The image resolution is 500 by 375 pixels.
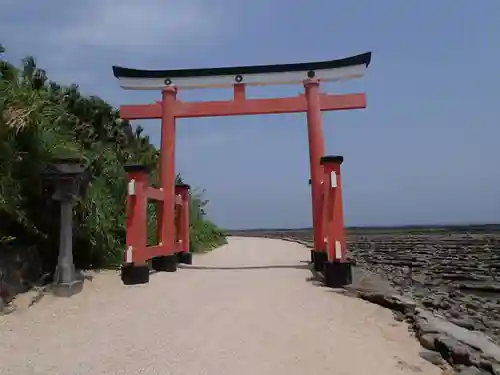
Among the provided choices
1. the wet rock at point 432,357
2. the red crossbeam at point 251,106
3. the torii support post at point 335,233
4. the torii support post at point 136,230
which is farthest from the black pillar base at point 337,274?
the red crossbeam at point 251,106

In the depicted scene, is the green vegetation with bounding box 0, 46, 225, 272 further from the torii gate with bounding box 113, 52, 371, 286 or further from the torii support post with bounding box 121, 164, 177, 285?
the torii gate with bounding box 113, 52, 371, 286

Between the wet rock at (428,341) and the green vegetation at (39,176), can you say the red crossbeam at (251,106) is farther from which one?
the wet rock at (428,341)

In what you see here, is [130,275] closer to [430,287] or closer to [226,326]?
[226,326]

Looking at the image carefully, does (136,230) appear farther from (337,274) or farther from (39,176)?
(337,274)

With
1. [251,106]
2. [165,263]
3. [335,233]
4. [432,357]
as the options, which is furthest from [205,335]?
[251,106]

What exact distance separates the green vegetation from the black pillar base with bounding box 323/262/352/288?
3503 millimetres

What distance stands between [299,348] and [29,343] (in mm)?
2339

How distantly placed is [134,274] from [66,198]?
1.67 meters

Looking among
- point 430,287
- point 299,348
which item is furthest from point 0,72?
point 430,287

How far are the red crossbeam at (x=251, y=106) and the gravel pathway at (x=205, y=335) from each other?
410 cm

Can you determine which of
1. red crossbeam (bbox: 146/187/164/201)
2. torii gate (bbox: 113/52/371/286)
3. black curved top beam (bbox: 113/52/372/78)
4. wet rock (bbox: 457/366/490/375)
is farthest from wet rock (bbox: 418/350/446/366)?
black curved top beam (bbox: 113/52/372/78)

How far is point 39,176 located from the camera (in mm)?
5727

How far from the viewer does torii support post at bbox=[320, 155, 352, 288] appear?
22.1ft

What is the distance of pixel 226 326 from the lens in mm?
4371
